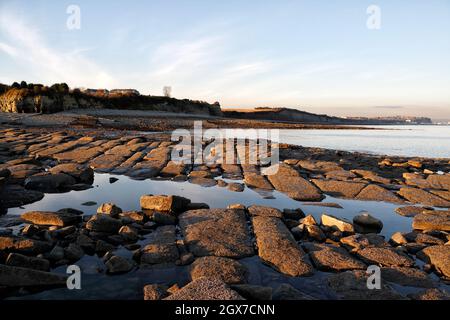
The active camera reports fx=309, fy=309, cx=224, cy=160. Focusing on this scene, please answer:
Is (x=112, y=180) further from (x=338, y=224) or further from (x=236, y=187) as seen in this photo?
(x=338, y=224)

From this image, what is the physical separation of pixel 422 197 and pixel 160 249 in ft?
20.4

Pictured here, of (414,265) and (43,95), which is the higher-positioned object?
(43,95)

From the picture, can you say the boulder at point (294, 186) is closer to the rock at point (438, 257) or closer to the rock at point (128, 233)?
the rock at point (438, 257)

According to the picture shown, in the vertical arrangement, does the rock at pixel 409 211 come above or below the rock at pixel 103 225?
below

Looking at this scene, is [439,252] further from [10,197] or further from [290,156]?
[290,156]

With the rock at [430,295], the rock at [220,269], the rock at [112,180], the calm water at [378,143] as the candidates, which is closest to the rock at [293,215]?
the rock at [220,269]

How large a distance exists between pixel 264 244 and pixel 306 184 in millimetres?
4105

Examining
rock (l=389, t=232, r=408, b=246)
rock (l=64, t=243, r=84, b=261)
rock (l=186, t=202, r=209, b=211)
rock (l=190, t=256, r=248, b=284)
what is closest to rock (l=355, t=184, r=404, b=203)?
rock (l=389, t=232, r=408, b=246)

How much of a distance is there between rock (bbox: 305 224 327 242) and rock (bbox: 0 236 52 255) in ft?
11.5

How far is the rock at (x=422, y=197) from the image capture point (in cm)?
664

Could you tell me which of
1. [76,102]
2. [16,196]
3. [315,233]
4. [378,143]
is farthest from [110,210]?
[76,102]

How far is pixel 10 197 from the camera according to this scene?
6043mm

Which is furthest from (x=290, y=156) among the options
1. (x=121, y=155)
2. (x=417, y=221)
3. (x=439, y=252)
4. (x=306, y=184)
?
(x=439, y=252)

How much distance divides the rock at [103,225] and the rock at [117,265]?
1.03 meters
